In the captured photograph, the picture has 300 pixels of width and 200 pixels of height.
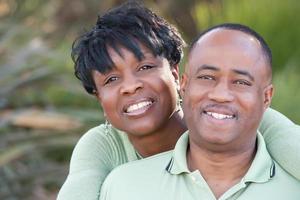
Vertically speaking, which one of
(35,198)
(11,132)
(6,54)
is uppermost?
(6,54)

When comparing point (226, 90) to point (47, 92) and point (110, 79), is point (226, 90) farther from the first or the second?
point (47, 92)

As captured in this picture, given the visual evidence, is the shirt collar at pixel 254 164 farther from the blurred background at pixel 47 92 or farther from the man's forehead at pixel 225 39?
the blurred background at pixel 47 92

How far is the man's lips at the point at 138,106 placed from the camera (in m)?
4.17

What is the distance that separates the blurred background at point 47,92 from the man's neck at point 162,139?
3100 millimetres

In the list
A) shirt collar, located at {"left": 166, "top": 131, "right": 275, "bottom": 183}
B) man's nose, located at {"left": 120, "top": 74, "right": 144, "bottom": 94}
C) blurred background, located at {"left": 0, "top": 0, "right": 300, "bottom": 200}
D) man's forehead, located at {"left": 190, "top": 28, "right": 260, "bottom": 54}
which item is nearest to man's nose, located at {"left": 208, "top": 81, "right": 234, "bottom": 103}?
man's forehead, located at {"left": 190, "top": 28, "right": 260, "bottom": 54}

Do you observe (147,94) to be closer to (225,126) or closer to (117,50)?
(117,50)

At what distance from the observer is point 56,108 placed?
8.72m

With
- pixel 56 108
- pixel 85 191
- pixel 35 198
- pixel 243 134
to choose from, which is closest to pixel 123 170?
pixel 85 191

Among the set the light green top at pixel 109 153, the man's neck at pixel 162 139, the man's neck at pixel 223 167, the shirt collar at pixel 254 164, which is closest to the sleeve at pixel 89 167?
the light green top at pixel 109 153

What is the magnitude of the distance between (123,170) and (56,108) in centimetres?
489

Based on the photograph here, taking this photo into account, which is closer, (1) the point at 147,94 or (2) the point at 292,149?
(2) the point at 292,149

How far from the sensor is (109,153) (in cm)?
439

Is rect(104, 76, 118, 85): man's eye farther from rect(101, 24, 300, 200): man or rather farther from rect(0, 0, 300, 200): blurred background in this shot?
rect(0, 0, 300, 200): blurred background

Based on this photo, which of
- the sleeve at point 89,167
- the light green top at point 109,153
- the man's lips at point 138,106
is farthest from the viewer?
the man's lips at point 138,106
